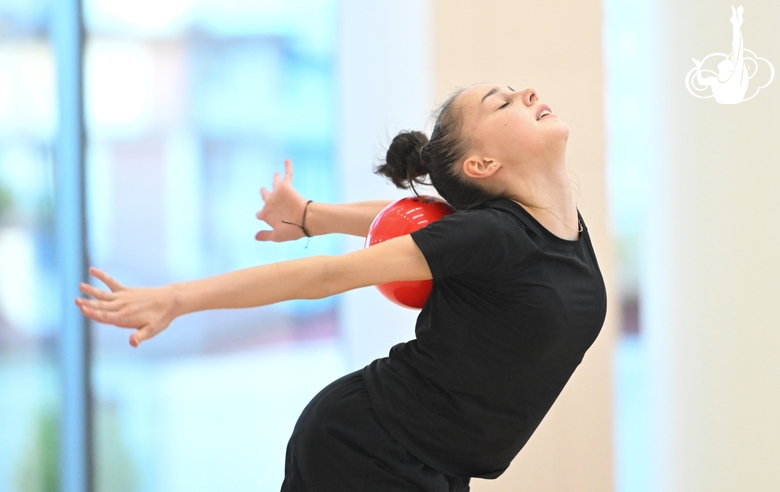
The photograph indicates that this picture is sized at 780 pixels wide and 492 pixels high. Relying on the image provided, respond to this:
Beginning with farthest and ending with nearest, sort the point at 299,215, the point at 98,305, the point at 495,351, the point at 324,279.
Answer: the point at 299,215 → the point at 495,351 → the point at 324,279 → the point at 98,305

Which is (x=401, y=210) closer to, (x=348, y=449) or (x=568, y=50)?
(x=348, y=449)

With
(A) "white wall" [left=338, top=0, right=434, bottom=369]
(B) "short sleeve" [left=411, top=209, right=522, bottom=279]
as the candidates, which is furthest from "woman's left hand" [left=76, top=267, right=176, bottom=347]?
(A) "white wall" [left=338, top=0, right=434, bottom=369]

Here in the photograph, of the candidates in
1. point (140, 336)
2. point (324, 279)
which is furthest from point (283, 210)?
point (140, 336)

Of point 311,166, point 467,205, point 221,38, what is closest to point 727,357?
point 467,205

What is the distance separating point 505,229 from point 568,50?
51.2 inches

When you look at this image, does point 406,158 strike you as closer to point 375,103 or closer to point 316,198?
point 375,103

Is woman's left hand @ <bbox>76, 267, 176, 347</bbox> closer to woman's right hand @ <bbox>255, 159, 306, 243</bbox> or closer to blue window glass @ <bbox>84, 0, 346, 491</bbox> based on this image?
woman's right hand @ <bbox>255, 159, 306, 243</bbox>

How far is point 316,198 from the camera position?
3.05 meters

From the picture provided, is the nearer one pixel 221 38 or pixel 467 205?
pixel 467 205

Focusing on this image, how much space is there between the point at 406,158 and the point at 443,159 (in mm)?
116

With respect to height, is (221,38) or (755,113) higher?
(221,38)

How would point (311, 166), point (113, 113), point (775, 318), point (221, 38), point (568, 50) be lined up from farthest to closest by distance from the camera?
point (311, 166), point (221, 38), point (113, 113), point (568, 50), point (775, 318)

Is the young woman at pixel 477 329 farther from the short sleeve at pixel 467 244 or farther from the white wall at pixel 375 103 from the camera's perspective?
the white wall at pixel 375 103

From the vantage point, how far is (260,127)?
2910 millimetres
